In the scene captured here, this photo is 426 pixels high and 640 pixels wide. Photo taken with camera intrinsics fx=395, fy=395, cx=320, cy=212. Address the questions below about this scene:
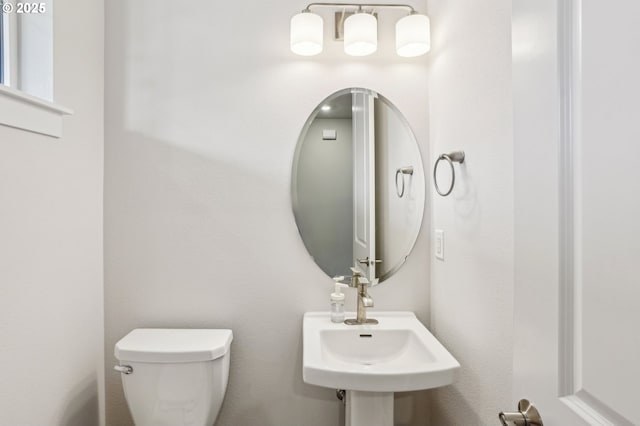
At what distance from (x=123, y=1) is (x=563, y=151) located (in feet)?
5.87

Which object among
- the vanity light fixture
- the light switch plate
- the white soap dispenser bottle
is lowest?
the white soap dispenser bottle

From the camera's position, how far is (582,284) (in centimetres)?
51

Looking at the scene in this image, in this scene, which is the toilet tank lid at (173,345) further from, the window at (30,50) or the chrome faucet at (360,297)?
the window at (30,50)

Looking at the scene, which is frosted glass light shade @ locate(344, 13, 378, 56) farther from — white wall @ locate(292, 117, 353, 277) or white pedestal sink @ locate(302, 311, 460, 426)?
white pedestal sink @ locate(302, 311, 460, 426)

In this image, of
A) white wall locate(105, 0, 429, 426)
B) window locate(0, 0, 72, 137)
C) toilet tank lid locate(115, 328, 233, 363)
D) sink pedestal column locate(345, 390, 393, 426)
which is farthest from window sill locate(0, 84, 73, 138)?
sink pedestal column locate(345, 390, 393, 426)

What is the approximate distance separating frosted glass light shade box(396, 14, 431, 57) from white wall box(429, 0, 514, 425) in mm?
48

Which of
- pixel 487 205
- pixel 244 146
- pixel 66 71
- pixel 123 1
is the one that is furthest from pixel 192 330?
pixel 123 1

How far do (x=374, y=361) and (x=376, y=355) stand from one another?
23 millimetres

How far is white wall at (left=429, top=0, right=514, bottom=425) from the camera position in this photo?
107cm

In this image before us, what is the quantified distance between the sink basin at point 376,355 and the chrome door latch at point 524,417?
1.75 ft

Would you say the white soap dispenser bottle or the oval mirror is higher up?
the oval mirror

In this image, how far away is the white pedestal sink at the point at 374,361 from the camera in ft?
3.77

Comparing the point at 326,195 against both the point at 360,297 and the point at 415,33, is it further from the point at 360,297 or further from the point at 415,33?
the point at 415,33

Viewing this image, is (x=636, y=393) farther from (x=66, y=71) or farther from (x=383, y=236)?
(x=66, y=71)
